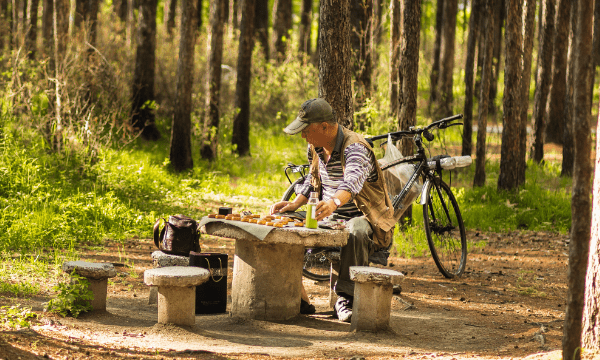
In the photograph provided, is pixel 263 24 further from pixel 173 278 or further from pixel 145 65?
pixel 173 278

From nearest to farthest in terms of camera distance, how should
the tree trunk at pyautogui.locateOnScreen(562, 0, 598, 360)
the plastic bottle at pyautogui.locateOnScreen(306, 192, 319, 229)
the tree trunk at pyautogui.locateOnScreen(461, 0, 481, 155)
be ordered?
1. the tree trunk at pyautogui.locateOnScreen(562, 0, 598, 360)
2. the plastic bottle at pyautogui.locateOnScreen(306, 192, 319, 229)
3. the tree trunk at pyautogui.locateOnScreen(461, 0, 481, 155)

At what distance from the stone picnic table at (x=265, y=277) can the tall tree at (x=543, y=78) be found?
10.4m

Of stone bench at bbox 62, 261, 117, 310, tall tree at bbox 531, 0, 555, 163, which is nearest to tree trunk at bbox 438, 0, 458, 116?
tall tree at bbox 531, 0, 555, 163

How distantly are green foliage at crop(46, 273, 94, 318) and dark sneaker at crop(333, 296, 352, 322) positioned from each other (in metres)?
2.00

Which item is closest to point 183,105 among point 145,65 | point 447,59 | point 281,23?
point 145,65

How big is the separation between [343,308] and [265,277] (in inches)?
29.5

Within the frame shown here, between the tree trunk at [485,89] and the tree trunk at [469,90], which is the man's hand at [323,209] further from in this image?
the tree trunk at [469,90]

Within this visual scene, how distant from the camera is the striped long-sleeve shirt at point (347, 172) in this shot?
16.3ft

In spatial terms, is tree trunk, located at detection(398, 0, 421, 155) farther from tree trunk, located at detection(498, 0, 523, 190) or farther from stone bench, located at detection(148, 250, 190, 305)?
stone bench, located at detection(148, 250, 190, 305)

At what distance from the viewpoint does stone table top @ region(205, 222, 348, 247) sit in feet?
15.2

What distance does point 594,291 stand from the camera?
Result: 380 cm

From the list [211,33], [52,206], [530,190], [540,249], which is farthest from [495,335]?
[211,33]

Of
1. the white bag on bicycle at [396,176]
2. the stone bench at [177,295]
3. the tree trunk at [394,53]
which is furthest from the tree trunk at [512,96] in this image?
the stone bench at [177,295]

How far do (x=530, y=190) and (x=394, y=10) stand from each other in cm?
426
